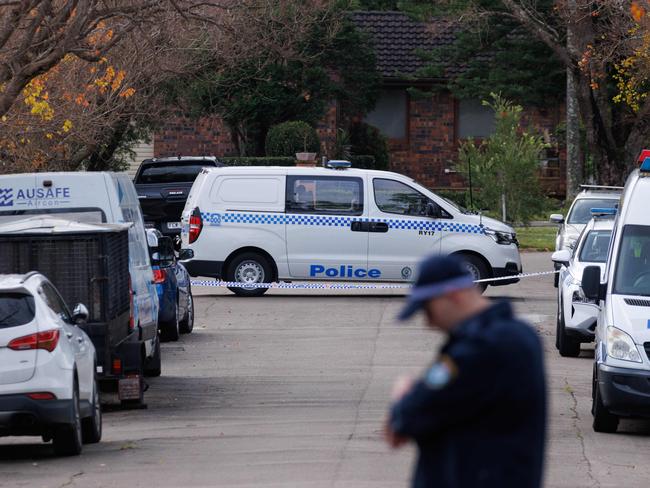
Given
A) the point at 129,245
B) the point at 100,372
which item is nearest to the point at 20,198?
the point at 129,245

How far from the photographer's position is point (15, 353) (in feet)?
32.1

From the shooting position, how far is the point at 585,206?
24.8m

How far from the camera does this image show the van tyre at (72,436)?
32.6ft

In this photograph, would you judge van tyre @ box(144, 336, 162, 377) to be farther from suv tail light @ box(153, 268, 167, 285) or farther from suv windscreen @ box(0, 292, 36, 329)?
suv windscreen @ box(0, 292, 36, 329)

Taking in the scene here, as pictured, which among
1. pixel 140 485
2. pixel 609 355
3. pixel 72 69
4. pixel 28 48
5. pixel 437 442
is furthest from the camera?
pixel 72 69

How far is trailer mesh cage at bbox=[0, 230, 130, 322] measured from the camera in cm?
1189

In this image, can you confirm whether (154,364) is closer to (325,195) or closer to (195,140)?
(325,195)

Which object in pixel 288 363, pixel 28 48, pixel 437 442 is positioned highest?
pixel 28 48

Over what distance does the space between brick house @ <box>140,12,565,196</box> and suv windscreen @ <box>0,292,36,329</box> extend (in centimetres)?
3234

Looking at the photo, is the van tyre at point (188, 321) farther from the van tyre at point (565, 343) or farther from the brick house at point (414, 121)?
the brick house at point (414, 121)

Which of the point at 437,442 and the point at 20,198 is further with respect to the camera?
the point at 20,198

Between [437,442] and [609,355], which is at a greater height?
[437,442]

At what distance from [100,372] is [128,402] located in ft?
2.41

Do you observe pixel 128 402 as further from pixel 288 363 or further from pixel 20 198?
pixel 288 363
